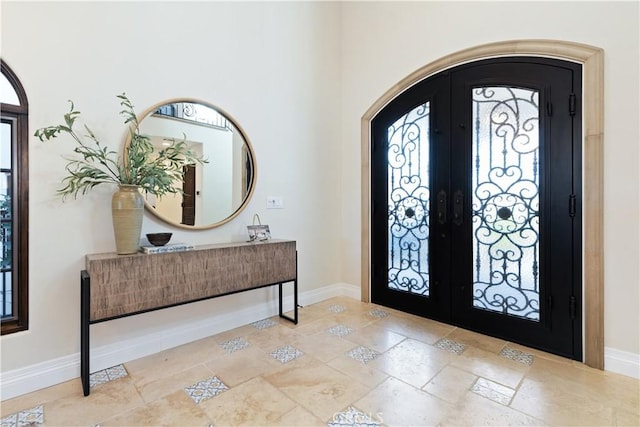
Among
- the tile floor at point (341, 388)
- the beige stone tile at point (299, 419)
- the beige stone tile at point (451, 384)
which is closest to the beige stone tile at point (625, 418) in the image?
the tile floor at point (341, 388)

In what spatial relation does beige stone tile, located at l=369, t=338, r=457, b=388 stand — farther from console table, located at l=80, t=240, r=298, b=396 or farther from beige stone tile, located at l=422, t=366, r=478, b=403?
console table, located at l=80, t=240, r=298, b=396

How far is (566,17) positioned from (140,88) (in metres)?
3.03

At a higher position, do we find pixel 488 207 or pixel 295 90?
pixel 295 90

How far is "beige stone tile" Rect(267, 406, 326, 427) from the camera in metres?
1.50

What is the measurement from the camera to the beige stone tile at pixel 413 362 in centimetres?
192

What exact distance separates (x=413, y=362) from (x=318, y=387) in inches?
27.7

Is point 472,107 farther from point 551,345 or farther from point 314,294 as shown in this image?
point 314,294

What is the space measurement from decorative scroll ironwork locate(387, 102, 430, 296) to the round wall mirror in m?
1.43

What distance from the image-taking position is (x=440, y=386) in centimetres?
181

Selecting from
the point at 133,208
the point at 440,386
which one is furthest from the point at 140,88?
the point at 440,386

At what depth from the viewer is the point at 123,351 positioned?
2.12 meters

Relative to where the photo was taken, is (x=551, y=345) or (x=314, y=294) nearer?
(x=551, y=345)

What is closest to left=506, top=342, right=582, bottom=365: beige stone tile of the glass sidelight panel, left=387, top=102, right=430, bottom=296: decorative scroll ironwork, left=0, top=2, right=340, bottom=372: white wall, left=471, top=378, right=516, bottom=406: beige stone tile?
the glass sidelight panel

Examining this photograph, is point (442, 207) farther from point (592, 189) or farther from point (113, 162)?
point (113, 162)
